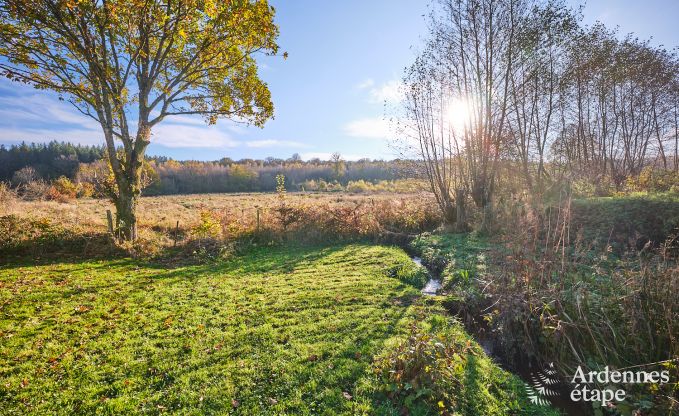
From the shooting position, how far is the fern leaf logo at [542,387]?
4969 mm

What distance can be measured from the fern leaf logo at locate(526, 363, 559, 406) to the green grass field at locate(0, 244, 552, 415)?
0.84 feet

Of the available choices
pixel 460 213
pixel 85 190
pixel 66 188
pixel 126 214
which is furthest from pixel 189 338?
pixel 85 190

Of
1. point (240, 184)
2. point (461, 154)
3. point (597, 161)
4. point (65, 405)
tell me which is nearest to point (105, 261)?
point (65, 405)

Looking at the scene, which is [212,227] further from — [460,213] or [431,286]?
[460,213]

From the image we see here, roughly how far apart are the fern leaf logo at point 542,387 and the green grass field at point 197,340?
0.84 feet

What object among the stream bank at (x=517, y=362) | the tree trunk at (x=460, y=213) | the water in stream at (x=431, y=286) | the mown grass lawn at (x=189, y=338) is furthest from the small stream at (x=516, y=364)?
the tree trunk at (x=460, y=213)

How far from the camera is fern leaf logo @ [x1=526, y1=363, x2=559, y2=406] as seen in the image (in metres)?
4.97

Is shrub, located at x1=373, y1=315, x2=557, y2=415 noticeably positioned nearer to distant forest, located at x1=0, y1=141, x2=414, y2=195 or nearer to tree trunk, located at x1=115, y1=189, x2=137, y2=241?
tree trunk, located at x1=115, y1=189, x2=137, y2=241

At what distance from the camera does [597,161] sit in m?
25.5

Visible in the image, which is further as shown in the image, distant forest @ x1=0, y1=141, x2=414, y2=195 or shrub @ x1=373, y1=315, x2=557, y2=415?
distant forest @ x1=0, y1=141, x2=414, y2=195

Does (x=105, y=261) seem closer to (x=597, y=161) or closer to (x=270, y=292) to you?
(x=270, y=292)

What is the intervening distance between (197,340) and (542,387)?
6.68m

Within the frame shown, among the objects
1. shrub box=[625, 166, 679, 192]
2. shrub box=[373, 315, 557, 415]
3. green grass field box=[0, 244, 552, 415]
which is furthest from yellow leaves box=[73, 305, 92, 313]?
shrub box=[625, 166, 679, 192]

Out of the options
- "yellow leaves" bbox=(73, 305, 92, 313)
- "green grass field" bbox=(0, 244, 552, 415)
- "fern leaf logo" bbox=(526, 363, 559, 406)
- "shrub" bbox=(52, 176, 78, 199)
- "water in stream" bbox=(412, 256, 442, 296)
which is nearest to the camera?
"green grass field" bbox=(0, 244, 552, 415)
